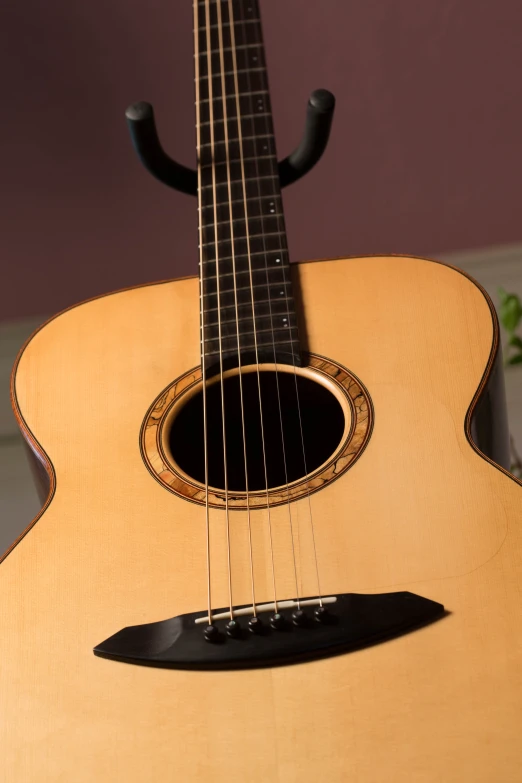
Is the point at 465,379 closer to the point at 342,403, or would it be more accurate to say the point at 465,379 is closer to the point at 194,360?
the point at 342,403

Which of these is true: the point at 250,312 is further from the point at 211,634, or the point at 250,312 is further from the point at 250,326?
the point at 211,634

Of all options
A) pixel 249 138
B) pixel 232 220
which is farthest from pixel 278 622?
pixel 249 138

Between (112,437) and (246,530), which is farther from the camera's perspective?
(112,437)

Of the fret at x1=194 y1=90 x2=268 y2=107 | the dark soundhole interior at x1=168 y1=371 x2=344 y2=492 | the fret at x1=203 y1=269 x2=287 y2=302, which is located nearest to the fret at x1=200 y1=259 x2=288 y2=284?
the fret at x1=203 y1=269 x2=287 y2=302

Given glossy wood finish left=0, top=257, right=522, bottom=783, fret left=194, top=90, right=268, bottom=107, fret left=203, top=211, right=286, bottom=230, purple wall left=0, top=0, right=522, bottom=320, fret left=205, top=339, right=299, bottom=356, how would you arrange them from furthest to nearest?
purple wall left=0, top=0, right=522, bottom=320
fret left=194, top=90, right=268, bottom=107
fret left=203, top=211, right=286, bottom=230
fret left=205, top=339, right=299, bottom=356
glossy wood finish left=0, top=257, right=522, bottom=783

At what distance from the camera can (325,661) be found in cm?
61

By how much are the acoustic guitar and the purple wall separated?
0.60 m

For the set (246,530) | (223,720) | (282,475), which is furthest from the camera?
(282,475)

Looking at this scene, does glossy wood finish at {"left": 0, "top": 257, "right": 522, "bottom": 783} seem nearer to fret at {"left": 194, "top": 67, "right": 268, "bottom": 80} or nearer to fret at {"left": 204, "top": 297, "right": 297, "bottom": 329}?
fret at {"left": 204, "top": 297, "right": 297, "bottom": 329}

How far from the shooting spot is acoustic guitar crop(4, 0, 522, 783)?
1.85ft

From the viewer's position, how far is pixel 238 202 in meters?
1.07

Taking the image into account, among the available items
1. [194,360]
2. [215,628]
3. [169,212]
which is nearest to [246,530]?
[215,628]

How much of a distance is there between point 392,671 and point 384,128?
1283 mm

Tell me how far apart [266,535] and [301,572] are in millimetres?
50
